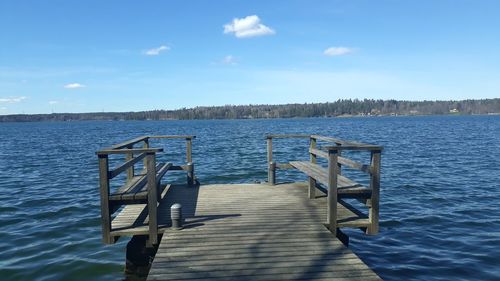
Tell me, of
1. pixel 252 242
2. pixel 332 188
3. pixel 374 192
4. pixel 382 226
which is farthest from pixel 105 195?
pixel 382 226

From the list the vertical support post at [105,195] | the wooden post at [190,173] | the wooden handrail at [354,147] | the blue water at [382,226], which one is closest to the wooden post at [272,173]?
the wooden post at [190,173]

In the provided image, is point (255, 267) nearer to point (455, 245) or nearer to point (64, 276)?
point (64, 276)

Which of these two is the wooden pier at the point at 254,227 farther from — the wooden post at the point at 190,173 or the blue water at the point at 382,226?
the blue water at the point at 382,226

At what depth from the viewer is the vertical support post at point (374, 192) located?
721cm

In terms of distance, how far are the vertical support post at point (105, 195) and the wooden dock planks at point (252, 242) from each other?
A: 1.16 feet

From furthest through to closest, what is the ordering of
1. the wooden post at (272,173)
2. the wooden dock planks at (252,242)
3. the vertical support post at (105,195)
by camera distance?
1. the wooden post at (272,173)
2. the vertical support post at (105,195)
3. the wooden dock planks at (252,242)

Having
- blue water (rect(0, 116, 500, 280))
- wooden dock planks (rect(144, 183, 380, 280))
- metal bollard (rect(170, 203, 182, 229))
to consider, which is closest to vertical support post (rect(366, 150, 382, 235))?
wooden dock planks (rect(144, 183, 380, 280))

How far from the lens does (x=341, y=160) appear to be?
8.28m

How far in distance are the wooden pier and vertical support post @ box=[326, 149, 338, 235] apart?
0.02 m

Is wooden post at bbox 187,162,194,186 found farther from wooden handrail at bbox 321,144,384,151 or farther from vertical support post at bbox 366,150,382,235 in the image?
vertical support post at bbox 366,150,382,235

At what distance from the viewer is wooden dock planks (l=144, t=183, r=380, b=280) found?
5.41m

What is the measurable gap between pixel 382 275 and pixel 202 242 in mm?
4062

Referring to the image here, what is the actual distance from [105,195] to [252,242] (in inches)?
104

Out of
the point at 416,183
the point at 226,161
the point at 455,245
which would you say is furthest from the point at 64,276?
the point at 226,161
